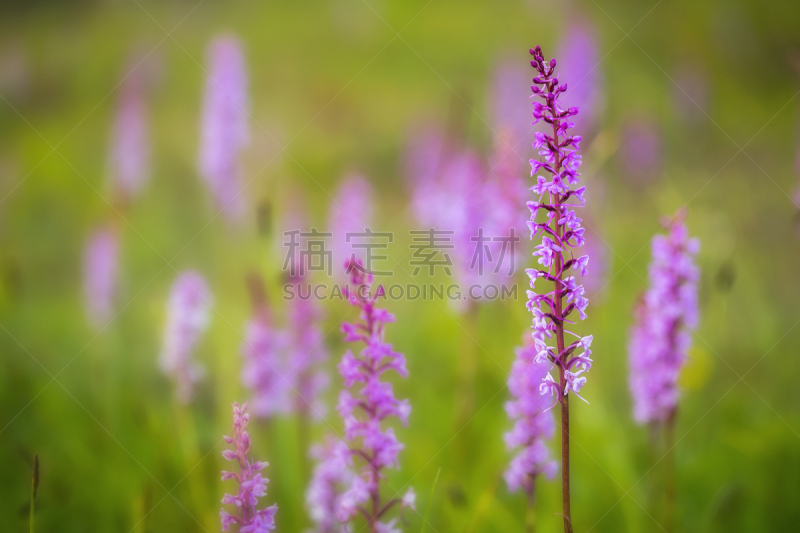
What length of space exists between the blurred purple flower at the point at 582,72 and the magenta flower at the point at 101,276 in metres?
4.24

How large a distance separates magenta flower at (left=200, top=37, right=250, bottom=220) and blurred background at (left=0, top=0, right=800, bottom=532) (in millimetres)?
403

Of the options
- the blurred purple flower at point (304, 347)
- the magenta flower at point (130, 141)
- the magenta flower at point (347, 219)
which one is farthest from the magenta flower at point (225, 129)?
the blurred purple flower at point (304, 347)

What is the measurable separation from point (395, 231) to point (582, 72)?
327 cm

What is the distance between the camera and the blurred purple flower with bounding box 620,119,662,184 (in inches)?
290

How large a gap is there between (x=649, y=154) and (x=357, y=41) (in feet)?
19.2

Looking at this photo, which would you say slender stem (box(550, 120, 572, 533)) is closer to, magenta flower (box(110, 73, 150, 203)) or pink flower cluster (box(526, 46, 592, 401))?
pink flower cluster (box(526, 46, 592, 401))

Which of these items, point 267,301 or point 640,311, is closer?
point 640,311

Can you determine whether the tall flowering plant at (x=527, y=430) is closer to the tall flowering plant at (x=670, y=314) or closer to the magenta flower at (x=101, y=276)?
the tall flowering plant at (x=670, y=314)

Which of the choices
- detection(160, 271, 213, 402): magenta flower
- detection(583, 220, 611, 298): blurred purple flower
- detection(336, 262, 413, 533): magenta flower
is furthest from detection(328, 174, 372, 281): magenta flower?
detection(336, 262, 413, 533): magenta flower

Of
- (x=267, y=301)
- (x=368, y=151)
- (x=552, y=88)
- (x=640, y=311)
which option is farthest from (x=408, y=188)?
(x=552, y=88)

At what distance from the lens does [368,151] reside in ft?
31.1

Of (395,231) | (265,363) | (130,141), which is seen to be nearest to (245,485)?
(265,363)

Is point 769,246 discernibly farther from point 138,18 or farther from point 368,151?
point 138,18

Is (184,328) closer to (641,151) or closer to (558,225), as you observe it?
(558,225)
